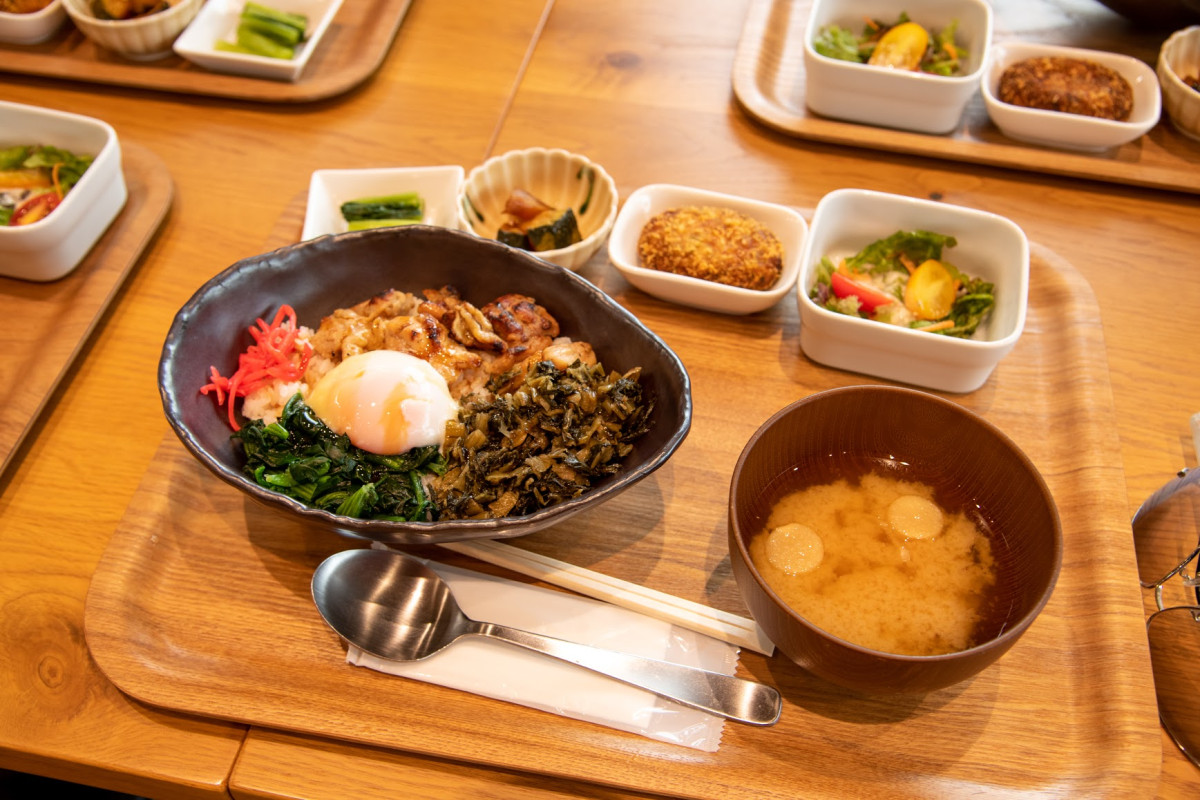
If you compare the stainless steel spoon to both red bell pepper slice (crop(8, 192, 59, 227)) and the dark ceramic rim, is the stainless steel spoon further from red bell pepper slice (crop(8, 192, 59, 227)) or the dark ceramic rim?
red bell pepper slice (crop(8, 192, 59, 227))

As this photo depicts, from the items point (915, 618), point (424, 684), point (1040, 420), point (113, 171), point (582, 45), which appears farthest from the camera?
point (582, 45)

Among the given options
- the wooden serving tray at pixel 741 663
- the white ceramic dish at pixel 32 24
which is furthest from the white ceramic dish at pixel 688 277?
the white ceramic dish at pixel 32 24

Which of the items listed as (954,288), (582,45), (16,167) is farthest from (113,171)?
(954,288)

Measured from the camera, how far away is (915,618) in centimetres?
158

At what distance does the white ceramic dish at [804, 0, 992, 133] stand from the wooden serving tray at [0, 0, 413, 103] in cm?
166

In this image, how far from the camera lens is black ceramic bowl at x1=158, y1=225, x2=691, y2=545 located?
1.69m

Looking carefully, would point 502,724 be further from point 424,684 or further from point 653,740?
point 653,740

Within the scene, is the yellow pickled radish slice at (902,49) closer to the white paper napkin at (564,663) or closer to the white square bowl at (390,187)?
the white square bowl at (390,187)

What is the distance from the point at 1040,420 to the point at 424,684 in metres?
1.65

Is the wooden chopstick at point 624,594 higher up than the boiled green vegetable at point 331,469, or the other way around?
the boiled green vegetable at point 331,469

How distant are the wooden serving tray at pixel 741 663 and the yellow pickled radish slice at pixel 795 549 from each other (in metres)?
0.23

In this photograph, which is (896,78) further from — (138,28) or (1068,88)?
(138,28)

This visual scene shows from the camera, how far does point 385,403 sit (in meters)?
1.90

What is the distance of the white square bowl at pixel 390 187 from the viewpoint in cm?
262
